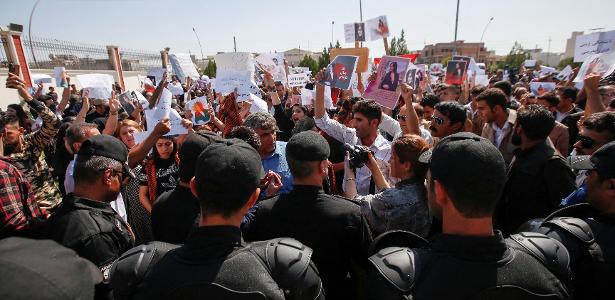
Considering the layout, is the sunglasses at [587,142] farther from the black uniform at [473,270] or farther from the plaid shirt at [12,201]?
the plaid shirt at [12,201]

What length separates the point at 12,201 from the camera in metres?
2.48

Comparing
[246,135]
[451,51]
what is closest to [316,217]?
[246,135]

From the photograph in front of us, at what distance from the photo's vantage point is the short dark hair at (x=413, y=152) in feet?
8.02

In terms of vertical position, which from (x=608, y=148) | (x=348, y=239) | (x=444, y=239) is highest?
(x=608, y=148)

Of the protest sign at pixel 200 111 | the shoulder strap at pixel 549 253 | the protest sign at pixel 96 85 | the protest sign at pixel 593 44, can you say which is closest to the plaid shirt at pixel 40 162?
the protest sign at pixel 200 111

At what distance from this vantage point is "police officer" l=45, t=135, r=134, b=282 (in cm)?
188

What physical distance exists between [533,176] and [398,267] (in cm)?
228

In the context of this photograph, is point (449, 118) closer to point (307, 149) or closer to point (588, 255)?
point (307, 149)

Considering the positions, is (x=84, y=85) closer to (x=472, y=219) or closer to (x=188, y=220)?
(x=188, y=220)

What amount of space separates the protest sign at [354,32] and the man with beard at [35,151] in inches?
327

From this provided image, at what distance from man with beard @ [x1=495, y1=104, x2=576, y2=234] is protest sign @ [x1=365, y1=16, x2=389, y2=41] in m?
7.01

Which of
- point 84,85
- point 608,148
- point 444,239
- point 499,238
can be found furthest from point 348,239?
point 84,85

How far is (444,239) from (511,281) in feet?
0.89

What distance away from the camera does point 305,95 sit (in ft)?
22.2
